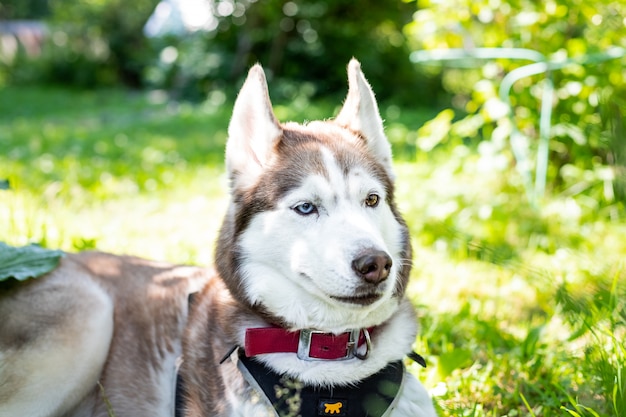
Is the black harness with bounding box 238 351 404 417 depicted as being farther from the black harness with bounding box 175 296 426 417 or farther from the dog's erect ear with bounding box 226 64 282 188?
the dog's erect ear with bounding box 226 64 282 188

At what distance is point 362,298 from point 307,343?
336 mm

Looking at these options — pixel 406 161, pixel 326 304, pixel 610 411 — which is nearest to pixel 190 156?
pixel 406 161

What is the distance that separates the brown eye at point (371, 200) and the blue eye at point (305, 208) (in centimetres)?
21

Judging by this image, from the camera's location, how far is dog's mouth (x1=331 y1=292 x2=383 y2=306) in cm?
211

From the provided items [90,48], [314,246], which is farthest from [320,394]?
[90,48]

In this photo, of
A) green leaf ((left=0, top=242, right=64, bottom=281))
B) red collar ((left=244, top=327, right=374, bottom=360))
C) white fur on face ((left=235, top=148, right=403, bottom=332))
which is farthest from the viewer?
green leaf ((left=0, top=242, right=64, bottom=281))

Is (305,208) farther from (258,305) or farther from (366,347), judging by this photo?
(366,347)

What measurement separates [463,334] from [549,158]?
111 inches

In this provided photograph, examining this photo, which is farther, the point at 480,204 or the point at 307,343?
the point at 480,204

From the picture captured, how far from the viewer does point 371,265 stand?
2.04 m

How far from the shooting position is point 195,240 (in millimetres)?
5246

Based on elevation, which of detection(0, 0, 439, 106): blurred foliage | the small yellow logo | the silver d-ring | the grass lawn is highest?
the silver d-ring

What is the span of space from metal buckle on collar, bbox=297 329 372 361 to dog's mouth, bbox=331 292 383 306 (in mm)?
232

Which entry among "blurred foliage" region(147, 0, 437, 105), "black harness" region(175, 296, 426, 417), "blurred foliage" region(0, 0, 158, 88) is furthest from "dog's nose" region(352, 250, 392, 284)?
"blurred foliage" region(0, 0, 158, 88)
